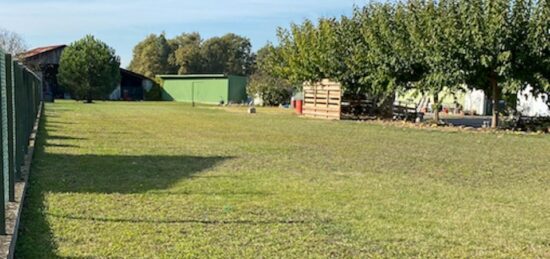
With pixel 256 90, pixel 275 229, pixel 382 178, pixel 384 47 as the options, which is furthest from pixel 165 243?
pixel 256 90

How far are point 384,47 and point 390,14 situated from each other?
1.57 m

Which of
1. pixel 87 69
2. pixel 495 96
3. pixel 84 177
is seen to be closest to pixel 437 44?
pixel 495 96

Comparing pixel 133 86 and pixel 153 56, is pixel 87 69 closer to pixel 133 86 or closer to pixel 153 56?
pixel 133 86

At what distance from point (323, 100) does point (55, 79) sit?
126 ft

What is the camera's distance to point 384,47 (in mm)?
23703

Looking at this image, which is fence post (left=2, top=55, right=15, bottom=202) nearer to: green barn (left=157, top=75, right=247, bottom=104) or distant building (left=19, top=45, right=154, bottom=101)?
distant building (left=19, top=45, right=154, bottom=101)

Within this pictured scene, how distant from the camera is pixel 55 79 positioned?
57.7 metres

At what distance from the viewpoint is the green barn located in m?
57.3

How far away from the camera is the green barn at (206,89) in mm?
57312

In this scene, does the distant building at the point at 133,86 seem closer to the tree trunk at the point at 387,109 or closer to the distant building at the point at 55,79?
the distant building at the point at 55,79

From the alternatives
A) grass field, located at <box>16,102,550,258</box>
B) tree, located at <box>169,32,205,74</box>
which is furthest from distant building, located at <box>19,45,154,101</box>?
grass field, located at <box>16,102,550,258</box>

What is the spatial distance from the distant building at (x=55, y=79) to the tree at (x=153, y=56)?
1232cm

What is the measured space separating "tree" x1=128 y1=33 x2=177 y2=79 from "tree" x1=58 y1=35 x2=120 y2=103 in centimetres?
2531

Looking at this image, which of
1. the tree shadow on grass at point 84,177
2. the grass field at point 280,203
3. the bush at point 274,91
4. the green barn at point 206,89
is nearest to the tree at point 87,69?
the green barn at point 206,89
